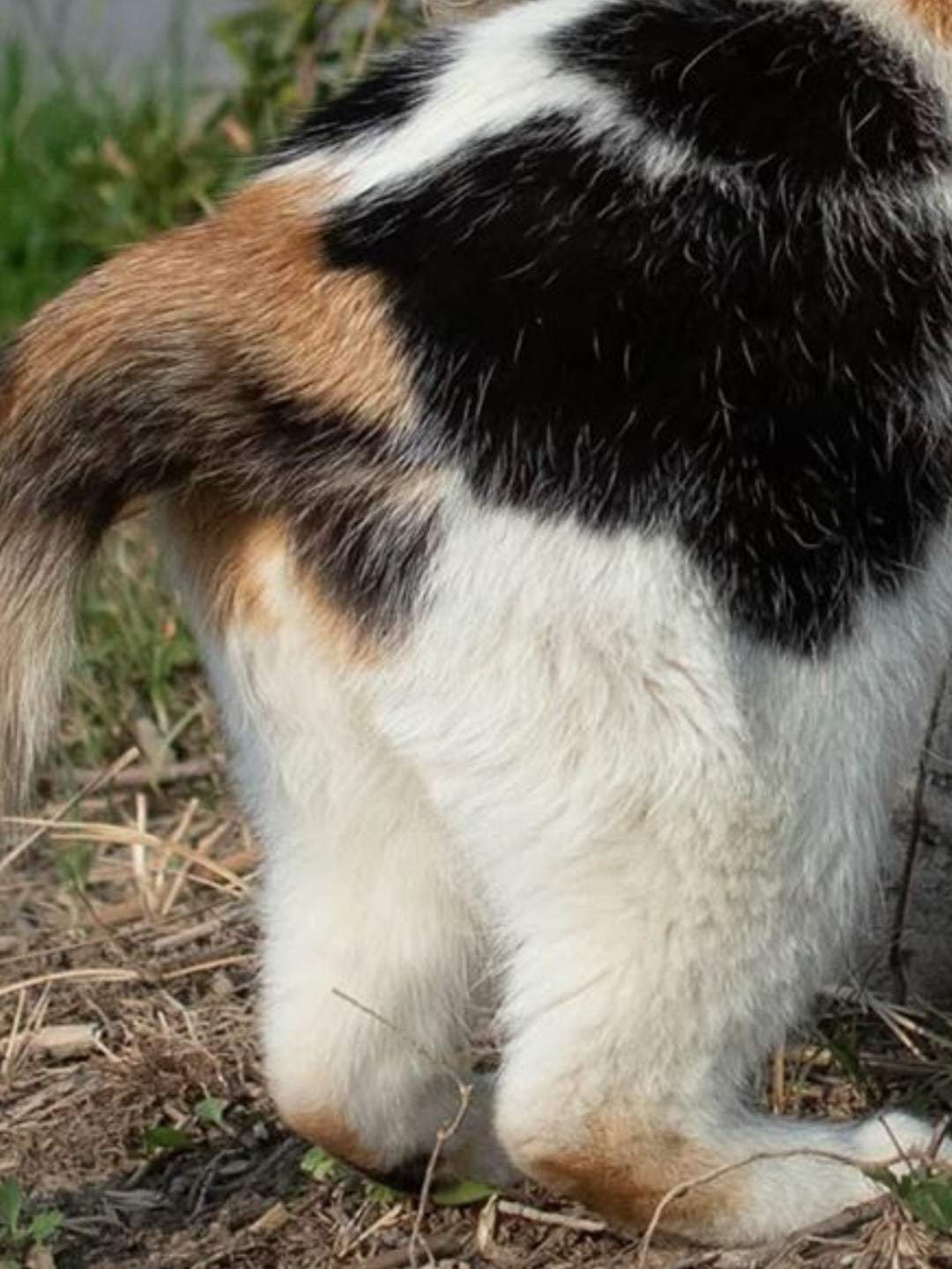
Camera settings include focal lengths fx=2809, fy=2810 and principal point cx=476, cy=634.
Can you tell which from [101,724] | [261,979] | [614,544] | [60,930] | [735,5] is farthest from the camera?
[101,724]

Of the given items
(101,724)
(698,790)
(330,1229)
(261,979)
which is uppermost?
(698,790)

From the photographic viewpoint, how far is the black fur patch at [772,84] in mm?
3062

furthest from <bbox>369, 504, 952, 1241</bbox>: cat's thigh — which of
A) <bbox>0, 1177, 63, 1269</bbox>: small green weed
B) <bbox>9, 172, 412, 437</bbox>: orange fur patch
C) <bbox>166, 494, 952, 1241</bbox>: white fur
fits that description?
<bbox>0, 1177, 63, 1269</bbox>: small green weed

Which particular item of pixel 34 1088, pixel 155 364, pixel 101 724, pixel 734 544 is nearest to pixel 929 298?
pixel 734 544

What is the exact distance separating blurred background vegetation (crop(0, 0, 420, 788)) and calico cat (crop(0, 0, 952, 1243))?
1789mm

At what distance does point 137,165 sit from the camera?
6785mm

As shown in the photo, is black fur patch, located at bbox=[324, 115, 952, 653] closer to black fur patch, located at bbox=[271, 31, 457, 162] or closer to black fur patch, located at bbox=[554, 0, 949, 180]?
black fur patch, located at bbox=[554, 0, 949, 180]

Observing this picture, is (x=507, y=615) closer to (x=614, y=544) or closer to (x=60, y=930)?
(x=614, y=544)

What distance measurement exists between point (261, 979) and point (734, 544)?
0.93 m

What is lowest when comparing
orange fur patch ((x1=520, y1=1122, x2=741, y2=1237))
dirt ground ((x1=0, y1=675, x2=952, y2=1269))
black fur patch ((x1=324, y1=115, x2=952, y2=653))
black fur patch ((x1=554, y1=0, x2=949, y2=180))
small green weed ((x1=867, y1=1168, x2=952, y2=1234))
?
dirt ground ((x1=0, y1=675, x2=952, y2=1269))

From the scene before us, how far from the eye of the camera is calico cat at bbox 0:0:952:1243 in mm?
2936

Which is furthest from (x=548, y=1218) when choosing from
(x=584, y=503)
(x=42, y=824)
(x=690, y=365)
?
(x=690, y=365)

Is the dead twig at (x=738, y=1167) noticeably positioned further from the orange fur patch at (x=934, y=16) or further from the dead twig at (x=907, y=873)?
the orange fur patch at (x=934, y=16)

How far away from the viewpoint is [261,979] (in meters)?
3.49
